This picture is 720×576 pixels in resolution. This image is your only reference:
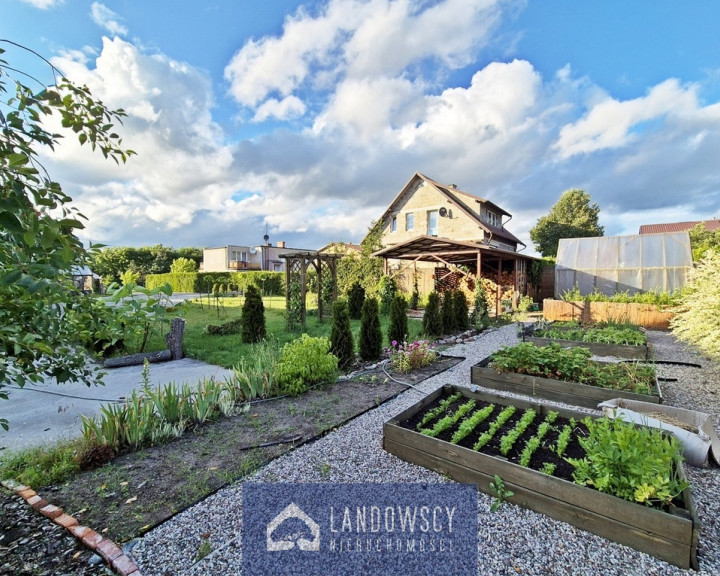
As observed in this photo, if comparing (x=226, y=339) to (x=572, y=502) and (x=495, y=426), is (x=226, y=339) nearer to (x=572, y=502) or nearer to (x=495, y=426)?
(x=495, y=426)

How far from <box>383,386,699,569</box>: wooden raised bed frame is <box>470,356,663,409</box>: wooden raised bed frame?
1.93m

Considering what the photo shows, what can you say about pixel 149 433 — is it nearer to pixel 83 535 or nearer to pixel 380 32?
pixel 83 535

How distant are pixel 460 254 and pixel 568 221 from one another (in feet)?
87.0

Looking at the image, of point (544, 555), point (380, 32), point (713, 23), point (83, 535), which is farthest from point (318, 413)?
point (713, 23)

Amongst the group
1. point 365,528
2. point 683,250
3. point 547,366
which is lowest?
point 365,528

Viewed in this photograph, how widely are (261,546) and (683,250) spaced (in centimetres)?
1726

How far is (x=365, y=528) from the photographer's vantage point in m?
2.17

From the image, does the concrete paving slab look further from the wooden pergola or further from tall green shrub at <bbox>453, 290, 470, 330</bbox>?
the wooden pergola

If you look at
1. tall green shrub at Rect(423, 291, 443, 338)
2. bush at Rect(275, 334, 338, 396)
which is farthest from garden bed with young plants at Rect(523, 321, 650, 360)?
bush at Rect(275, 334, 338, 396)

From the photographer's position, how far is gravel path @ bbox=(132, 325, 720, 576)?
1.84m

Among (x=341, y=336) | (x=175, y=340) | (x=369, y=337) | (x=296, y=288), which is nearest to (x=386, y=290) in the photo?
(x=296, y=288)

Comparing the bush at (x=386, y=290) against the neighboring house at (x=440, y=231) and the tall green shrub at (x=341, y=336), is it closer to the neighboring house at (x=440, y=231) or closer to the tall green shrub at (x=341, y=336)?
the neighboring house at (x=440, y=231)

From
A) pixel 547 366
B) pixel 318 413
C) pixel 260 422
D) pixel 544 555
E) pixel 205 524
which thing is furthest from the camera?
pixel 547 366

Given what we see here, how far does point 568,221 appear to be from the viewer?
111 ft
